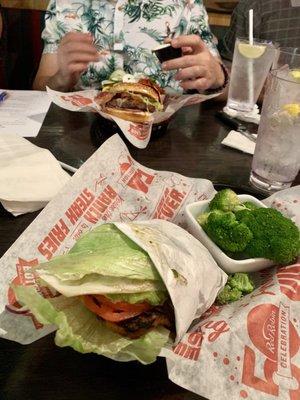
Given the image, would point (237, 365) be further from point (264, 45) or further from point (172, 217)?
point (264, 45)

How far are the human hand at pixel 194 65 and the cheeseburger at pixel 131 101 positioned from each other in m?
0.20

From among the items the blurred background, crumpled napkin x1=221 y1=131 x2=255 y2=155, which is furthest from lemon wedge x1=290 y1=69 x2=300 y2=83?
the blurred background

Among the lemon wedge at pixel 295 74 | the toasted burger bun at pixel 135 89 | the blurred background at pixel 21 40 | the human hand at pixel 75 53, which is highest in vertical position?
the lemon wedge at pixel 295 74

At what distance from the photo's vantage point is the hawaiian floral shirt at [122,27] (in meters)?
1.99

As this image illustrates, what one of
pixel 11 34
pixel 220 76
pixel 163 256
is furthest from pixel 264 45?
pixel 11 34

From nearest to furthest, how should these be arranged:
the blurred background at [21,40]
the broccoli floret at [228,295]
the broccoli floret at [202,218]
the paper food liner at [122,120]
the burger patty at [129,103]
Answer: the broccoli floret at [228,295] < the broccoli floret at [202,218] < the paper food liner at [122,120] < the burger patty at [129,103] < the blurred background at [21,40]

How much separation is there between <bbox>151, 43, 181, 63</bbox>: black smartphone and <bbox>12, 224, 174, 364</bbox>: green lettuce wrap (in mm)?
1133

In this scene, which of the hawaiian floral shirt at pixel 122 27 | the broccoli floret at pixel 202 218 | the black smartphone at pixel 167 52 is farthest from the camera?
the hawaiian floral shirt at pixel 122 27

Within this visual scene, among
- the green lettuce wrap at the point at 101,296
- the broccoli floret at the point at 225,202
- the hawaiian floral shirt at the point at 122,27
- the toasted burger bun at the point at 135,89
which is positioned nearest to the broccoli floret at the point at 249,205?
the broccoli floret at the point at 225,202

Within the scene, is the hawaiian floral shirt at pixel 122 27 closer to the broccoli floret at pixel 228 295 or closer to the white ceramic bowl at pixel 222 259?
the white ceramic bowl at pixel 222 259

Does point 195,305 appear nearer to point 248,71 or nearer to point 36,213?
point 36,213

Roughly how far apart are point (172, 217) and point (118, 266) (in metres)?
0.37

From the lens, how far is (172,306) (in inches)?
25.3

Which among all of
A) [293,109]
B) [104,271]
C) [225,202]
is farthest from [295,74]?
[104,271]
